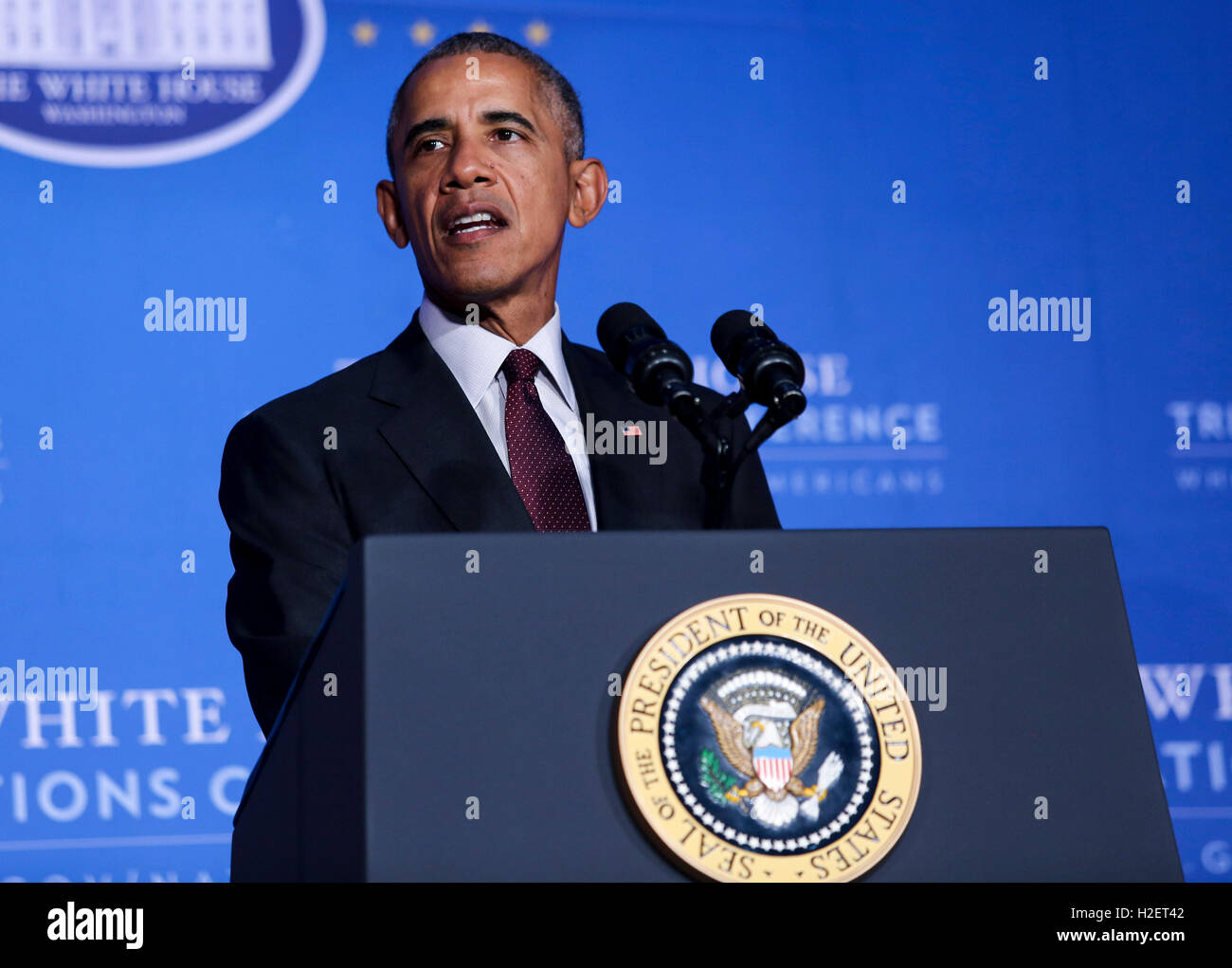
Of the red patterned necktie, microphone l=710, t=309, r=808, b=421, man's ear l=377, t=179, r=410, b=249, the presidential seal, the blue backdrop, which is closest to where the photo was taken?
the presidential seal

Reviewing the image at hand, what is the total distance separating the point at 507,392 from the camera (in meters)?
2.15

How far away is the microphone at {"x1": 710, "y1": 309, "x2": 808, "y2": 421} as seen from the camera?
1508 millimetres

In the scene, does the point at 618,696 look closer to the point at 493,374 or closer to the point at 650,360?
the point at 650,360

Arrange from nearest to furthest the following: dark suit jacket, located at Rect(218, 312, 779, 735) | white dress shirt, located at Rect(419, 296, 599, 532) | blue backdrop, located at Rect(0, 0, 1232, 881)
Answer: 1. dark suit jacket, located at Rect(218, 312, 779, 735)
2. white dress shirt, located at Rect(419, 296, 599, 532)
3. blue backdrop, located at Rect(0, 0, 1232, 881)

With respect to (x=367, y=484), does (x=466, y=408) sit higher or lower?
higher

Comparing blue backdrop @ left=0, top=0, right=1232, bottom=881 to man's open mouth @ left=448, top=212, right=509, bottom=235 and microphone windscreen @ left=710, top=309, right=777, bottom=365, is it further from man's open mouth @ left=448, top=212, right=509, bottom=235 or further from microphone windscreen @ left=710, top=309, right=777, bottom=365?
microphone windscreen @ left=710, top=309, right=777, bottom=365

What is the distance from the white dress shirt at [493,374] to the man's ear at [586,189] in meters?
0.28

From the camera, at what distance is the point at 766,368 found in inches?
60.9

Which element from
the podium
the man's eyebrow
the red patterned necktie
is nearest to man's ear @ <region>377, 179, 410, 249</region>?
the man's eyebrow

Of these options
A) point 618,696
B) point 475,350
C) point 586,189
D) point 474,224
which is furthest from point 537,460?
point 618,696

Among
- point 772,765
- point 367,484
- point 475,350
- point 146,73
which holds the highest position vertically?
point 146,73

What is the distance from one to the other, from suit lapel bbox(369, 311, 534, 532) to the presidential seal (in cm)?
61

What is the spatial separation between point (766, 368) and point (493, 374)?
718 mm

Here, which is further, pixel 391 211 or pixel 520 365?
pixel 391 211
